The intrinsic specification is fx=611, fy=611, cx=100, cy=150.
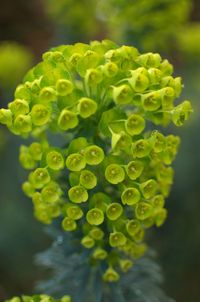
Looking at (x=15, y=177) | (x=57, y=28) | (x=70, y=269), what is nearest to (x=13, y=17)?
(x=57, y=28)

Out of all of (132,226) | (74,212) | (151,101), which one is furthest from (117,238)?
(151,101)

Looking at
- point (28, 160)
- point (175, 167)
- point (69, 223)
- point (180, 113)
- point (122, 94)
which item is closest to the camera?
point (122, 94)

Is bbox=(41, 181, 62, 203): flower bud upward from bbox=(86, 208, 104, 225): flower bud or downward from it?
upward

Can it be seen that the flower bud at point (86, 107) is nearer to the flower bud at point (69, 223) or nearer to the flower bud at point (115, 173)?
the flower bud at point (115, 173)

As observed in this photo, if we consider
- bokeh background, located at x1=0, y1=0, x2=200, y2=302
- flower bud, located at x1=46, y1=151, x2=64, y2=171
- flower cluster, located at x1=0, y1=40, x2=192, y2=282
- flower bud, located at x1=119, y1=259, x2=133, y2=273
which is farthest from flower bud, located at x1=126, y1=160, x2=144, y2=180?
bokeh background, located at x1=0, y1=0, x2=200, y2=302

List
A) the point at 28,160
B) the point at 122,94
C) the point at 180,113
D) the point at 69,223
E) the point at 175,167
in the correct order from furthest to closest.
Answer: the point at 175,167 → the point at 28,160 → the point at 69,223 → the point at 180,113 → the point at 122,94

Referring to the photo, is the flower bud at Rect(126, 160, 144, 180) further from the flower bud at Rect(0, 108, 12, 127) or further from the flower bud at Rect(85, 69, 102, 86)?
the flower bud at Rect(0, 108, 12, 127)

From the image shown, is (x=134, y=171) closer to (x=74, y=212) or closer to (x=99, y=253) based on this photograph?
(x=74, y=212)
